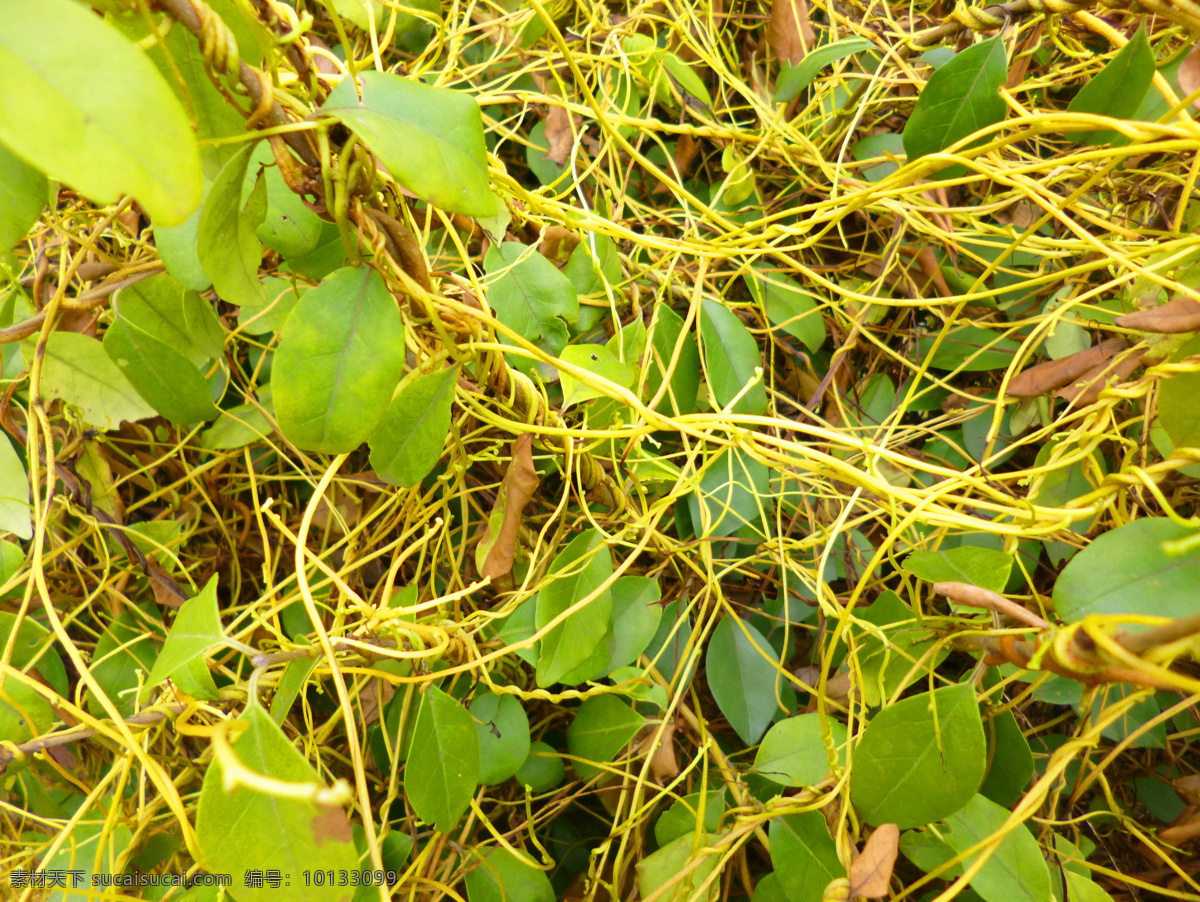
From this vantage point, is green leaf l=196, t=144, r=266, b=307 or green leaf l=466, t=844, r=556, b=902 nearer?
green leaf l=196, t=144, r=266, b=307

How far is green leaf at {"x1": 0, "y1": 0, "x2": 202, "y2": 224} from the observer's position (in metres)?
0.25

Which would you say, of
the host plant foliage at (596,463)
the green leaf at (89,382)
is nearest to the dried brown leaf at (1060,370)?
the host plant foliage at (596,463)

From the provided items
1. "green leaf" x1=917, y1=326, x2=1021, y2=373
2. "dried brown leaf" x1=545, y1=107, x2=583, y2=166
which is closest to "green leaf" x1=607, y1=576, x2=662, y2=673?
"green leaf" x1=917, y1=326, x2=1021, y2=373

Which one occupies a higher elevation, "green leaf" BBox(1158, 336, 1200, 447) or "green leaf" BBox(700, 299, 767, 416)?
"green leaf" BBox(1158, 336, 1200, 447)

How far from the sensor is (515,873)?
1.87 ft

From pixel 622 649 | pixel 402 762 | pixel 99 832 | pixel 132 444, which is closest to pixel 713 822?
pixel 622 649

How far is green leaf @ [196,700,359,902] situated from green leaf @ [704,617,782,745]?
0.37 m

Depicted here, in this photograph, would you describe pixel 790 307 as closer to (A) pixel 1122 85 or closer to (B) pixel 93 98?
(A) pixel 1122 85

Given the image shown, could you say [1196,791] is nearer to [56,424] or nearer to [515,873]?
[515,873]

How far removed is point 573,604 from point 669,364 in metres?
0.26

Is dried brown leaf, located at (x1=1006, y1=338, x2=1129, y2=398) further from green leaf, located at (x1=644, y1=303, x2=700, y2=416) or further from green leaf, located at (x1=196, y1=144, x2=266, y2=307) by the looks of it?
green leaf, located at (x1=196, y1=144, x2=266, y2=307)

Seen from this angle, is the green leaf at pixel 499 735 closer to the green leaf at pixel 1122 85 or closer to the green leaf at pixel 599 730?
the green leaf at pixel 599 730

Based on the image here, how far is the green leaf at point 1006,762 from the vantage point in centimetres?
53

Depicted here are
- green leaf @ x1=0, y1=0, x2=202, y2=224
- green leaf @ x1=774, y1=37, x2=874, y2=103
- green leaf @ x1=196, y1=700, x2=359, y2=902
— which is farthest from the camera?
green leaf @ x1=774, y1=37, x2=874, y2=103
